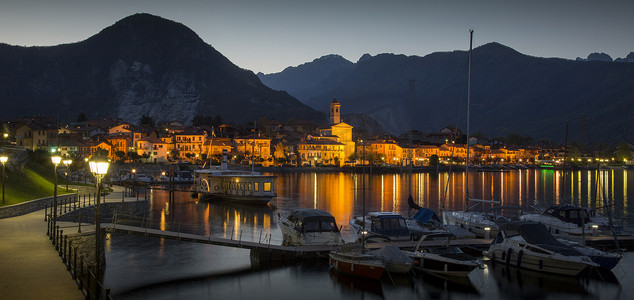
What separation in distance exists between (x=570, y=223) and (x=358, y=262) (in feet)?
49.5

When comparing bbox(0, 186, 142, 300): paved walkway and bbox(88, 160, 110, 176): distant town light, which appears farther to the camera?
bbox(88, 160, 110, 176): distant town light

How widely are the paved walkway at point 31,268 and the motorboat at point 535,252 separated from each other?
1773 centimetres

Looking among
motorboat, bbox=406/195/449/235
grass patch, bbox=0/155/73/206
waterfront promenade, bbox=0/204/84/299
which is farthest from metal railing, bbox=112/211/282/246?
waterfront promenade, bbox=0/204/84/299

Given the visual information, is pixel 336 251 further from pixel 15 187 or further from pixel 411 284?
pixel 15 187

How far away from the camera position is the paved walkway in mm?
12273

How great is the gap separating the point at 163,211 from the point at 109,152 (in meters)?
68.9

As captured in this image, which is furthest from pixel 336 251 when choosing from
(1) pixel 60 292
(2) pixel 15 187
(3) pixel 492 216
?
(2) pixel 15 187

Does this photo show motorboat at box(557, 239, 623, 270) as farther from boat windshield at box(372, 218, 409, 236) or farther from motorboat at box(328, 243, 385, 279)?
motorboat at box(328, 243, 385, 279)

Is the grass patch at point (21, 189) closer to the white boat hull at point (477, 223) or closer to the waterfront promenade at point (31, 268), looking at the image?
the waterfront promenade at point (31, 268)

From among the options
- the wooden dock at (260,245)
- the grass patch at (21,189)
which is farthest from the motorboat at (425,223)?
the grass patch at (21,189)

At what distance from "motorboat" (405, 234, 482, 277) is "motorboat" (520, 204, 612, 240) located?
10.2 meters

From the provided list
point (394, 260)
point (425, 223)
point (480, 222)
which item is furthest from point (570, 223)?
point (394, 260)

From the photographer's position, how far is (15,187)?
1134 inches

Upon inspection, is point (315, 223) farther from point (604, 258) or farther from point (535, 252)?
point (604, 258)
